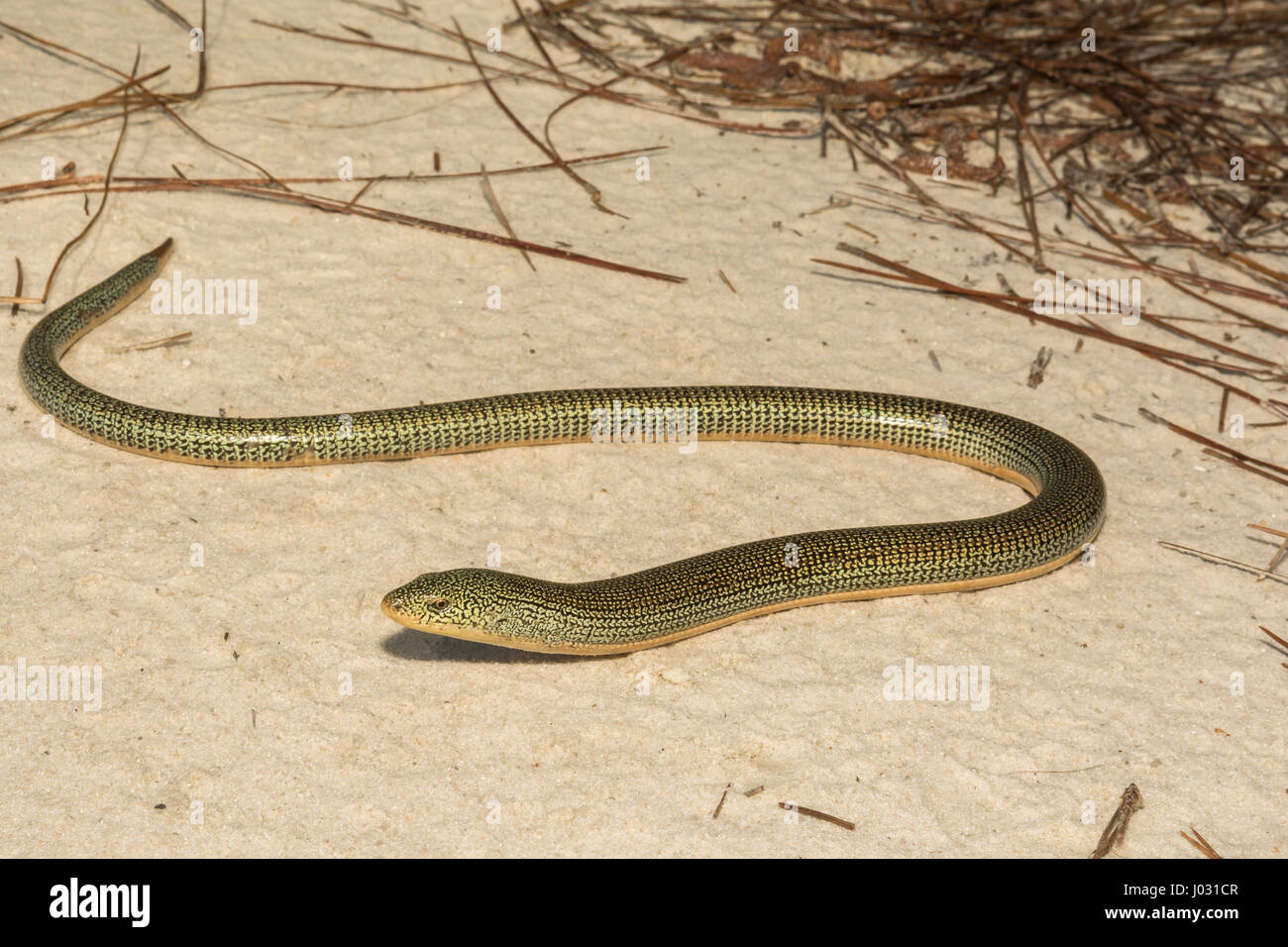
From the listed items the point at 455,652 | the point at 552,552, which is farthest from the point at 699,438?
the point at 455,652

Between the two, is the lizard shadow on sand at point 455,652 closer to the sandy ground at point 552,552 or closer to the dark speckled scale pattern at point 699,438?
the sandy ground at point 552,552

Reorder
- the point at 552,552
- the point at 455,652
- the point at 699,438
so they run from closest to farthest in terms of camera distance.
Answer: the point at 455,652
the point at 552,552
the point at 699,438

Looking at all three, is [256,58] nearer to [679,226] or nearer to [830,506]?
[679,226]

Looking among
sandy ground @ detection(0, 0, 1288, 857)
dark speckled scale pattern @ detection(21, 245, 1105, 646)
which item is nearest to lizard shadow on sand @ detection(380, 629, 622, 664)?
sandy ground @ detection(0, 0, 1288, 857)

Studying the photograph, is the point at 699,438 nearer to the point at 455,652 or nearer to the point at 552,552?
the point at 552,552

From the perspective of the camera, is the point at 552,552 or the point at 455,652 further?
the point at 552,552

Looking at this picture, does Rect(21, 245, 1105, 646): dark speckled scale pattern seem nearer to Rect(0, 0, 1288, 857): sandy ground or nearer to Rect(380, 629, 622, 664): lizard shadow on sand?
Rect(0, 0, 1288, 857): sandy ground

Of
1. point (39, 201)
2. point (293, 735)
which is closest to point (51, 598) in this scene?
point (293, 735)

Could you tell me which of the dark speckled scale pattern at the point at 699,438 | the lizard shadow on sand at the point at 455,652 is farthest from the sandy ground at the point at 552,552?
the dark speckled scale pattern at the point at 699,438
